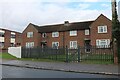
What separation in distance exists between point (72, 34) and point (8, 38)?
29.5m

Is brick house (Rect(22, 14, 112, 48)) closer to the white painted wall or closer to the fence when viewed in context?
the fence

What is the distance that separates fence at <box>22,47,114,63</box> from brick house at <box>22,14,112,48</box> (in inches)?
528

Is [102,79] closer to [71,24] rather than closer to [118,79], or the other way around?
[118,79]

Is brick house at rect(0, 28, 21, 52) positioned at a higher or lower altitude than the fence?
higher

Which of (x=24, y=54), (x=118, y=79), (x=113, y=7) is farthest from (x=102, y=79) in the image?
(x=24, y=54)

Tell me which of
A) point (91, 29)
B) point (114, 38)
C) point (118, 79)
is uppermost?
point (91, 29)

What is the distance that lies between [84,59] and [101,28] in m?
18.6

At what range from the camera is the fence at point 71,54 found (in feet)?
74.9

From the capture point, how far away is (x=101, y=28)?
40.5 m

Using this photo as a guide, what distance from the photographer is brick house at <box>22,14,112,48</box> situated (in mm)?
40438

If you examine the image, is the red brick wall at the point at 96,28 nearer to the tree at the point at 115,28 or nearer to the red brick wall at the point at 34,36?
the red brick wall at the point at 34,36

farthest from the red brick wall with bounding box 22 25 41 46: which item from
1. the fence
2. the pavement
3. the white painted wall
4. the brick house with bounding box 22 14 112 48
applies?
the pavement

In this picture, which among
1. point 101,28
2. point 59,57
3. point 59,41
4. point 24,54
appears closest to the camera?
point 59,57

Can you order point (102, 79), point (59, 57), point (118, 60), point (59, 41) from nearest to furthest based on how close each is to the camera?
point (102, 79), point (118, 60), point (59, 57), point (59, 41)
